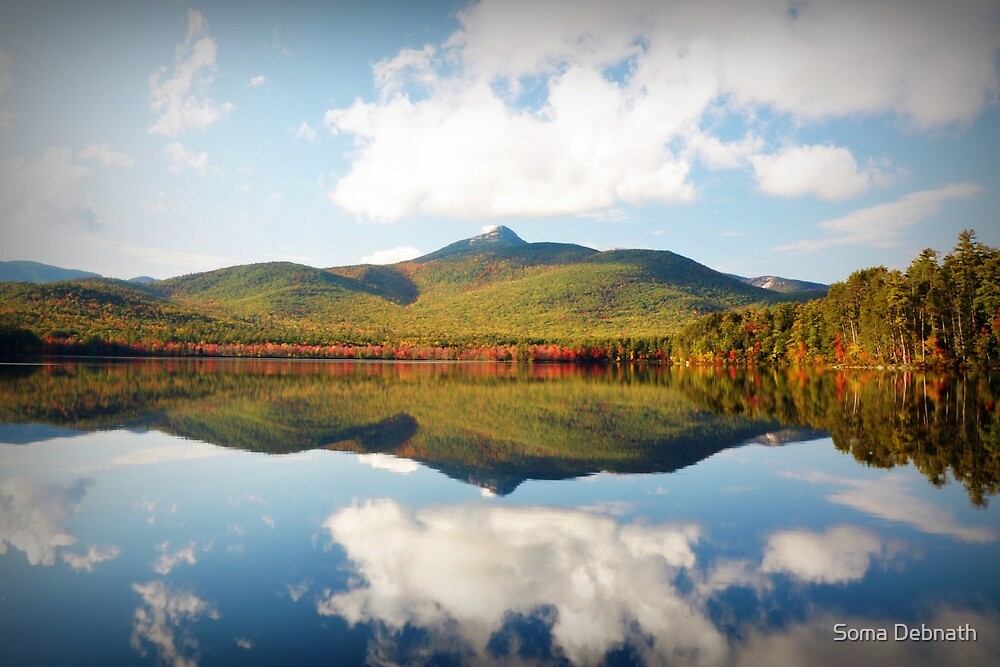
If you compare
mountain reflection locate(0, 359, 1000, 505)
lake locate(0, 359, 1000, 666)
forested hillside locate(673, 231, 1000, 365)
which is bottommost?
mountain reflection locate(0, 359, 1000, 505)

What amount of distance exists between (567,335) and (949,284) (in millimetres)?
117679

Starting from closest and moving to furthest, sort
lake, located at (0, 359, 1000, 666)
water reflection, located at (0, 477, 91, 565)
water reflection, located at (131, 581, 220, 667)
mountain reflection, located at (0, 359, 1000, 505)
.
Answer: water reflection, located at (131, 581, 220, 667) < lake, located at (0, 359, 1000, 666) < water reflection, located at (0, 477, 91, 565) < mountain reflection, located at (0, 359, 1000, 505)

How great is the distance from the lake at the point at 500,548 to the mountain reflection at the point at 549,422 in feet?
0.84

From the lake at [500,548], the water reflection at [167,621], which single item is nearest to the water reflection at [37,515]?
the lake at [500,548]

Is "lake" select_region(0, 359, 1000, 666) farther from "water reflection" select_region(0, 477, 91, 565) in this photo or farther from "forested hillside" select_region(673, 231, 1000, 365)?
"forested hillside" select_region(673, 231, 1000, 365)

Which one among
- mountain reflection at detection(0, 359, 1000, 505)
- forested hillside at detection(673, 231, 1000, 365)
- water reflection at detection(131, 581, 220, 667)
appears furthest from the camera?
forested hillside at detection(673, 231, 1000, 365)

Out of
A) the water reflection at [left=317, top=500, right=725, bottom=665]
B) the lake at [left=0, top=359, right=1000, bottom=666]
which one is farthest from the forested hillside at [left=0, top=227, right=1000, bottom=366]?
the water reflection at [left=317, top=500, right=725, bottom=665]

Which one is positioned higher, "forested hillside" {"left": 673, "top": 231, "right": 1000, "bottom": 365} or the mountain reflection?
"forested hillside" {"left": 673, "top": 231, "right": 1000, "bottom": 365}

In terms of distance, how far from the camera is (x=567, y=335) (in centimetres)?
18112

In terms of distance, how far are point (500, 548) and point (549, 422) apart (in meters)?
19.3

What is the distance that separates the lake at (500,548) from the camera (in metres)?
8.08

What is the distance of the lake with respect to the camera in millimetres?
8078

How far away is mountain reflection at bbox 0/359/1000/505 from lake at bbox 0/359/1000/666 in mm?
→ 256

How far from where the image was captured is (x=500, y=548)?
1145 centimetres
